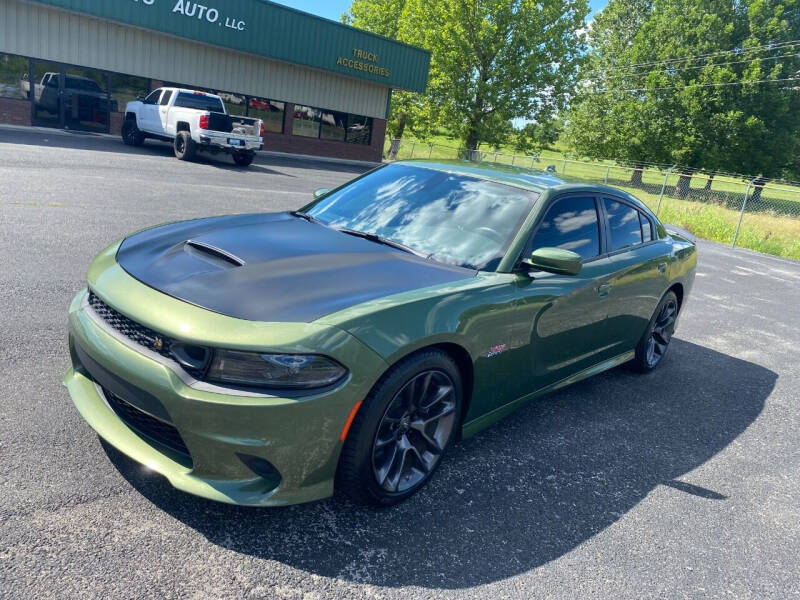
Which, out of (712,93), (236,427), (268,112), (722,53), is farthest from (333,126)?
(236,427)

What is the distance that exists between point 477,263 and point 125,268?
1.82 metres

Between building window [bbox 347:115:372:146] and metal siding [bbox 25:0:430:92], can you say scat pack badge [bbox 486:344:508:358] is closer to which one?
metal siding [bbox 25:0:430:92]

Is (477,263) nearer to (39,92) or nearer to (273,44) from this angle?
(39,92)

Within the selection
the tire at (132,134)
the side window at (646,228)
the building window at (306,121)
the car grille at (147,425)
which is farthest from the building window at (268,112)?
the car grille at (147,425)

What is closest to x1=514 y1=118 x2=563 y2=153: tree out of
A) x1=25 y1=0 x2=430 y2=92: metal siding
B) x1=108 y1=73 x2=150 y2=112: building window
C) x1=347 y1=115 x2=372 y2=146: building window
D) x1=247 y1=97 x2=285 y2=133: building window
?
x1=25 y1=0 x2=430 y2=92: metal siding

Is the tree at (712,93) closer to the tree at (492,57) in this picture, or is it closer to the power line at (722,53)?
the power line at (722,53)

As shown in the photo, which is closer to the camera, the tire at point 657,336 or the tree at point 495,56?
the tire at point 657,336

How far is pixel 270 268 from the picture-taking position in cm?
301

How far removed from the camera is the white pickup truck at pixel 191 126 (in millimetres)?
16547

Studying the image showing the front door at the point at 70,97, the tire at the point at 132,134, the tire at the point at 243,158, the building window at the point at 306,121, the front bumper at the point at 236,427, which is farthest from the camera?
the building window at the point at 306,121

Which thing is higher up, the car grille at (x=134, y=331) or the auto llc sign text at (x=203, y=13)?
the auto llc sign text at (x=203, y=13)

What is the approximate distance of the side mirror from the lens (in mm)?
3400

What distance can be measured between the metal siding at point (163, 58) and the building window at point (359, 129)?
43 cm

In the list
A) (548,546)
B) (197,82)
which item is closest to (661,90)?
(197,82)
